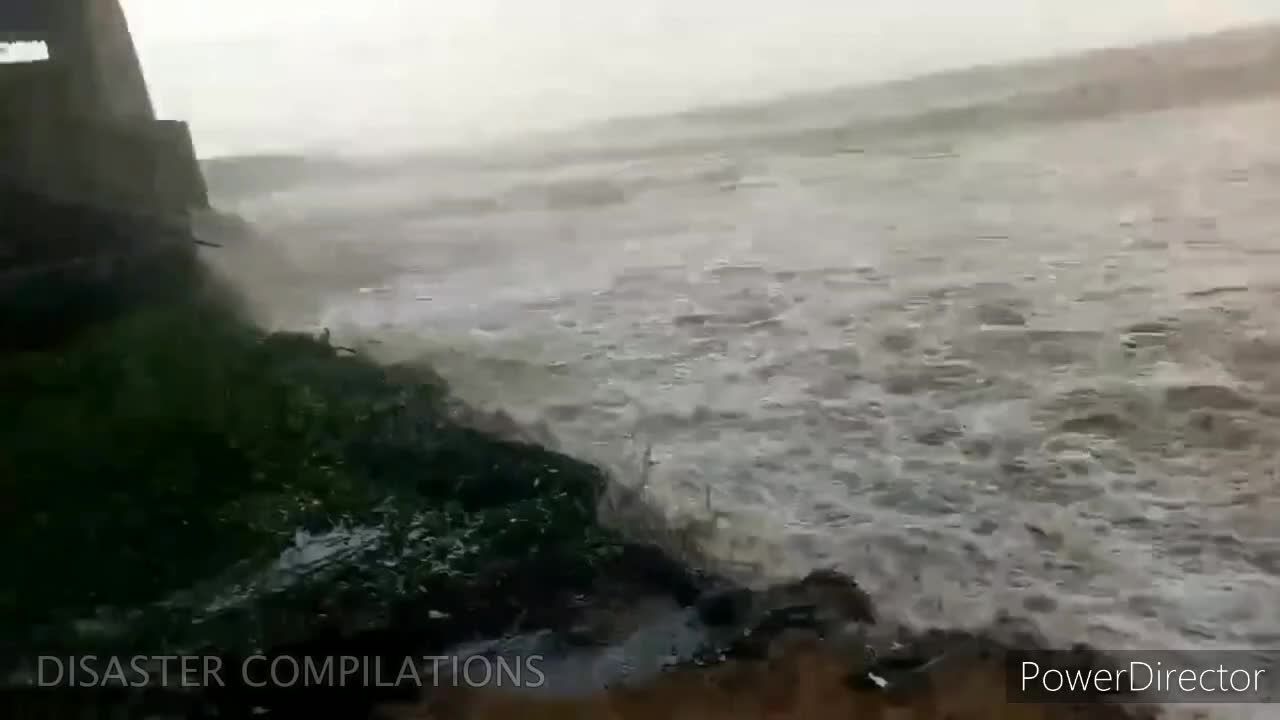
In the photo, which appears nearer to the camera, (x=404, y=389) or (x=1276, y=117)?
(x=1276, y=117)

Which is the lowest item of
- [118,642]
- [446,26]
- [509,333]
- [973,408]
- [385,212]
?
[118,642]

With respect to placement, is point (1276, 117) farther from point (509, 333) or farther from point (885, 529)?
point (509, 333)

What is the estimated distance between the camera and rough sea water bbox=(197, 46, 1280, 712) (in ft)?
3.85

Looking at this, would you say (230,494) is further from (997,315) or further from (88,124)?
(997,315)

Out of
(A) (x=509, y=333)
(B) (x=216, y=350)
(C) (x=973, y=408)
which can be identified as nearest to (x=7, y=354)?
(B) (x=216, y=350)

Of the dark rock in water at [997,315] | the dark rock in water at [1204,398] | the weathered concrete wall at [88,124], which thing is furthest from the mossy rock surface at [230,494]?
the dark rock in water at [1204,398]

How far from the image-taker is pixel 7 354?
1266 millimetres

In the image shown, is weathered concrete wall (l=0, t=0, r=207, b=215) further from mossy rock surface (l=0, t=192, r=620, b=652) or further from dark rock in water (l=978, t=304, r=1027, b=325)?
dark rock in water (l=978, t=304, r=1027, b=325)

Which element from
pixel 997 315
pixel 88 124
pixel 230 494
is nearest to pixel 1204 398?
pixel 997 315

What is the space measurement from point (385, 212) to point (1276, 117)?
101 cm

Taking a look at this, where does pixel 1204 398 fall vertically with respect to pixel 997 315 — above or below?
below

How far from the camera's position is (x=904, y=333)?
1.23m

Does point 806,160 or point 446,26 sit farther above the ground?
point 446,26

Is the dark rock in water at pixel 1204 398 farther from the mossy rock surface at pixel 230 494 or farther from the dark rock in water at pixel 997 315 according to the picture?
the mossy rock surface at pixel 230 494
